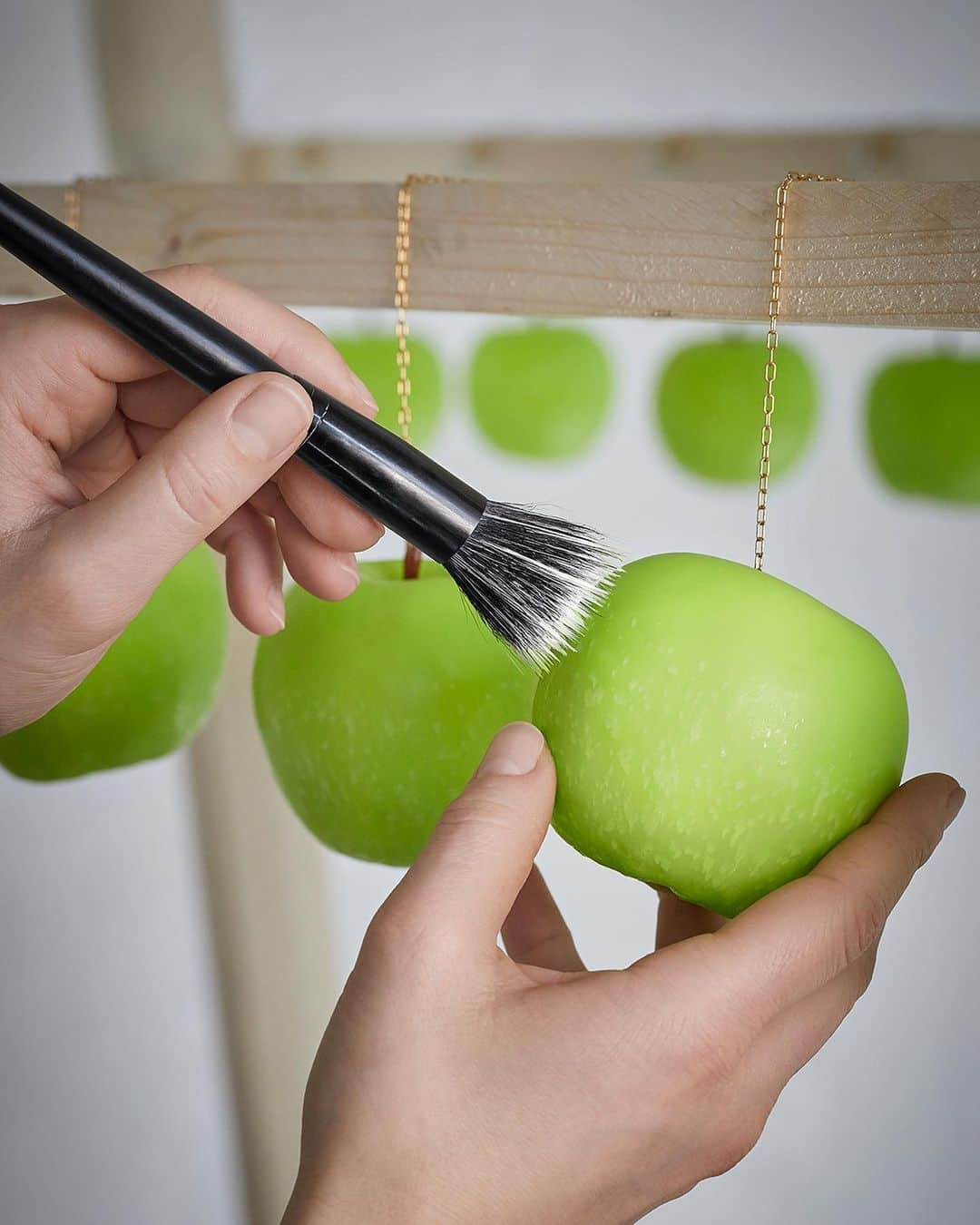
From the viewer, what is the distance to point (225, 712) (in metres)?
0.94

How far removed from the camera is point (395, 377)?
0.73m

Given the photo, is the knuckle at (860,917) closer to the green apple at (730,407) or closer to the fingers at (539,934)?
the fingers at (539,934)

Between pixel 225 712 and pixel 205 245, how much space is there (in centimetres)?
45

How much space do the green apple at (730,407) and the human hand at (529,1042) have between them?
29cm

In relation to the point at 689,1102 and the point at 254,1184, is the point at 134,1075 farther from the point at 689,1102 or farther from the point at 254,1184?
the point at 689,1102

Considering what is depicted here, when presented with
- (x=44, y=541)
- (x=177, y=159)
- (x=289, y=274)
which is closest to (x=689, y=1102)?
(x=44, y=541)

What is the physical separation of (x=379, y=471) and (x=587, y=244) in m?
0.15

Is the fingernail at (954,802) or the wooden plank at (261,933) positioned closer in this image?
the fingernail at (954,802)

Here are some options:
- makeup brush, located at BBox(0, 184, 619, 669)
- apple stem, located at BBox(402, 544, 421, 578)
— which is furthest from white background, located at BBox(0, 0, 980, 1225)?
makeup brush, located at BBox(0, 184, 619, 669)

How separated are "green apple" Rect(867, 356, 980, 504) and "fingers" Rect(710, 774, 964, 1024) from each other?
23 centimetres

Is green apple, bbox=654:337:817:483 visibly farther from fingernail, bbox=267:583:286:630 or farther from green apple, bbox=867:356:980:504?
fingernail, bbox=267:583:286:630

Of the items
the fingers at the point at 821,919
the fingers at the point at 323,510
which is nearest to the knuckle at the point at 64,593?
the fingers at the point at 323,510

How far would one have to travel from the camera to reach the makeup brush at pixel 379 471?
15.8 inches

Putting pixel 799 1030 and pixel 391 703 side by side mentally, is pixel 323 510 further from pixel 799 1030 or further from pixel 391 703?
pixel 799 1030
